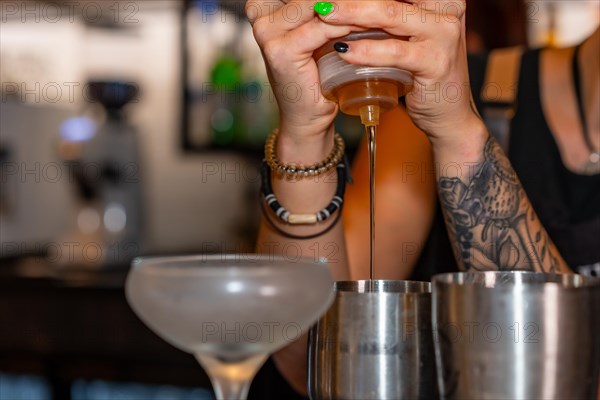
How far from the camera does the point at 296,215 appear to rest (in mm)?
971

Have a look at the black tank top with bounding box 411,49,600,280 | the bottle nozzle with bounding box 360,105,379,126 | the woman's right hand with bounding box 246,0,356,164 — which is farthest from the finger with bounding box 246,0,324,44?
the black tank top with bounding box 411,49,600,280

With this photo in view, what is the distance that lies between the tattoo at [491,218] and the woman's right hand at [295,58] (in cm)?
18

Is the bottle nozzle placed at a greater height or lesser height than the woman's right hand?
lesser

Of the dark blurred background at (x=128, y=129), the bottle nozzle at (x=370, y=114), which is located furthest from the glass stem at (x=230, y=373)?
the dark blurred background at (x=128, y=129)

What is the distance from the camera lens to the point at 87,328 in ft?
8.27

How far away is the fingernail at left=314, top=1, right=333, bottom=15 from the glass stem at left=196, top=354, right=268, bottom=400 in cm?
33

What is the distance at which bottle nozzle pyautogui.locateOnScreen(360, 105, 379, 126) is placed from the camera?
76 cm

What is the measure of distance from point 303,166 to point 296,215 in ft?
0.24

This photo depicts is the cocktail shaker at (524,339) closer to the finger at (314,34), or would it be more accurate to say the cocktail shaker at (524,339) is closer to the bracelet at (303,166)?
the finger at (314,34)

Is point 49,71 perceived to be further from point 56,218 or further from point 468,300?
point 468,300

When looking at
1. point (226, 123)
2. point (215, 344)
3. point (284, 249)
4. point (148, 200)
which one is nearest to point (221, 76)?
point (226, 123)

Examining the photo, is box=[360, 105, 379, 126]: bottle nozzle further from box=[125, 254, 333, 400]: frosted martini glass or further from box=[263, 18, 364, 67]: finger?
box=[125, 254, 333, 400]: frosted martini glass

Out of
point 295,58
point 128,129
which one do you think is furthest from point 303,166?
point 128,129

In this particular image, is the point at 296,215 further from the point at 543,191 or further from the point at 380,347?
the point at 543,191
